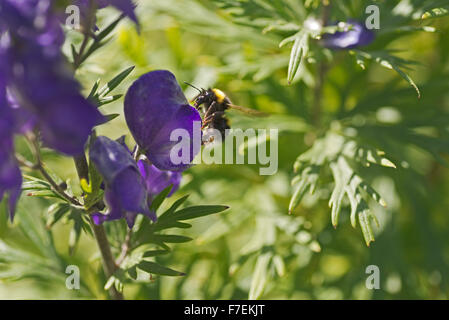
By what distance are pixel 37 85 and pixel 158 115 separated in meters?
0.39

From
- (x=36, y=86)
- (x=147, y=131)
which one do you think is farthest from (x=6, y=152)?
(x=147, y=131)

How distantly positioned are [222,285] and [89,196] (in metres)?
0.85

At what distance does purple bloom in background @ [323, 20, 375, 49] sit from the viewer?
153 cm

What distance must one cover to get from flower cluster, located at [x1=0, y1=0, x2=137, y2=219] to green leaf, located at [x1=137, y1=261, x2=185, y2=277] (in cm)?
41

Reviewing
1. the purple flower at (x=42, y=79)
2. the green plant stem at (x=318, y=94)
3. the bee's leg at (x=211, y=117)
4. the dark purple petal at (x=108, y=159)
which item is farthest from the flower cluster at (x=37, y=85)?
the green plant stem at (x=318, y=94)

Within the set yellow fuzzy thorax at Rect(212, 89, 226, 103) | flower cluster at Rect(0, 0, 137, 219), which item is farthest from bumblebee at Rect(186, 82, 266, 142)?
flower cluster at Rect(0, 0, 137, 219)

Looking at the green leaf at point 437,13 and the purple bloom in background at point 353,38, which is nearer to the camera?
the green leaf at point 437,13

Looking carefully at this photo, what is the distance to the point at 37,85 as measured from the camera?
2.61 feet

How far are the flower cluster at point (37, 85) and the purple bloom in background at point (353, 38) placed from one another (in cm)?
81

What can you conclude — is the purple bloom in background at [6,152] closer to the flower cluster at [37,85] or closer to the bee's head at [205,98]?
the flower cluster at [37,85]

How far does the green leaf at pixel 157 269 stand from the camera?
1204 mm

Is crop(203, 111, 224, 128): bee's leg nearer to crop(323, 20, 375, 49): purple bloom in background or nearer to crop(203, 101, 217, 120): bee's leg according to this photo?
crop(203, 101, 217, 120): bee's leg

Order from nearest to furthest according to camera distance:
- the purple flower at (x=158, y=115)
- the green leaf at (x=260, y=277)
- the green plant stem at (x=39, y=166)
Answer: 1. the green plant stem at (x=39, y=166)
2. the purple flower at (x=158, y=115)
3. the green leaf at (x=260, y=277)

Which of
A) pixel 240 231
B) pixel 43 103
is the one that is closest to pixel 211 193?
pixel 240 231
